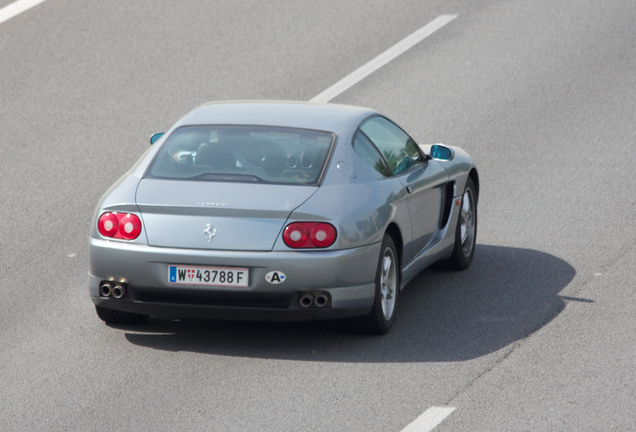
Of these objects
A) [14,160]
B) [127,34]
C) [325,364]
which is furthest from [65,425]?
[127,34]

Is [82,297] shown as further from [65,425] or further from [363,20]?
[363,20]

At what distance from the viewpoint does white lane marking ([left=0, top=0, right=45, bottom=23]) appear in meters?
16.5

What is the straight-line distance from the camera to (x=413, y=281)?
8484mm

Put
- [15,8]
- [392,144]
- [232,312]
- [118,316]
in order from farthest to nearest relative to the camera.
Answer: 1. [15,8]
2. [392,144]
3. [118,316]
4. [232,312]

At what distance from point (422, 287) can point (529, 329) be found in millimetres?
1432

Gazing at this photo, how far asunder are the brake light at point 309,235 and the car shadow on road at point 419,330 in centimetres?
74

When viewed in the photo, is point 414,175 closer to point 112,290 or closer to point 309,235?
point 309,235

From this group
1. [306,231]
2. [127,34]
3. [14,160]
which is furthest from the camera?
[127,34]

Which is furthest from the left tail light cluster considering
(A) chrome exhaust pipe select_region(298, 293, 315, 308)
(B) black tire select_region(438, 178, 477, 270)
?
(B) black tire select_region(438, 178, 477, 270)

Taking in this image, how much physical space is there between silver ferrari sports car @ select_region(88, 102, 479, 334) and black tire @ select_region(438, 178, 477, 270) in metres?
1.30

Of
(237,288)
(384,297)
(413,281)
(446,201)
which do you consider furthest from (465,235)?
(237,288)

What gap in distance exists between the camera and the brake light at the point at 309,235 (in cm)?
623

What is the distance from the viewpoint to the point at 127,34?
15836 millimetres

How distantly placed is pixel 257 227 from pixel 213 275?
40cm
